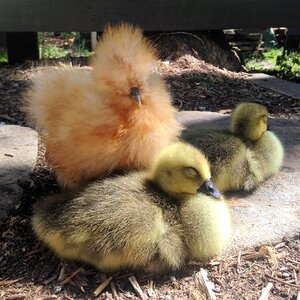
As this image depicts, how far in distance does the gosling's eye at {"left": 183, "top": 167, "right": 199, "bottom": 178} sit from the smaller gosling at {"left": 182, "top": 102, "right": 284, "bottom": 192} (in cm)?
51

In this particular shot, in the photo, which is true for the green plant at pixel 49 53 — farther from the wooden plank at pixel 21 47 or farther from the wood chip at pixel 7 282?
the wood chip at pixel 7 282

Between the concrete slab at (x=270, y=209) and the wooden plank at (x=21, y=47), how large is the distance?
3535mm

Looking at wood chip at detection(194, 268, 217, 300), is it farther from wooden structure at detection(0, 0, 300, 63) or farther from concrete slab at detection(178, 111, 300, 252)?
wooden structure at detection(0, 0, 300, 63)

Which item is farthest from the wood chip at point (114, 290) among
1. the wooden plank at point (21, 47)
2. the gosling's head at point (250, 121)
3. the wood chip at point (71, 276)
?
the wooden plank at point (21, 47)

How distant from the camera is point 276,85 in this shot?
4.88 meters

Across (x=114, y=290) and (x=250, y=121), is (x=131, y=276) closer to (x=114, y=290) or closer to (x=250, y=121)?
(x=114, y=290)

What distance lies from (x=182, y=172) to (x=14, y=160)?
45.6 inches

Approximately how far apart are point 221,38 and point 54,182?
12.5 ft

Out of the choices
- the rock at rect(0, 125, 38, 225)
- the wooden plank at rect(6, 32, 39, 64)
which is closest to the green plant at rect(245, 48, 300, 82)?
the wooden plank at rect(6, 32, 39, 64)

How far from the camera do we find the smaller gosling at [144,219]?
147 cm

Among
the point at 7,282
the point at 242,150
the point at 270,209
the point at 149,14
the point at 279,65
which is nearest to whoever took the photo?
the point at 7,282

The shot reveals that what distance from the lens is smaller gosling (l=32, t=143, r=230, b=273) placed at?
147 centimetres

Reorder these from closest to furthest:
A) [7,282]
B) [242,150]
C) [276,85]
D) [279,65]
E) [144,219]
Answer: [144,219]
[7,282]
[242,150]
[276,85]
[279,65]

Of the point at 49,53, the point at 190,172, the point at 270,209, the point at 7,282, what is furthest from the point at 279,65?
the point at 7,282
